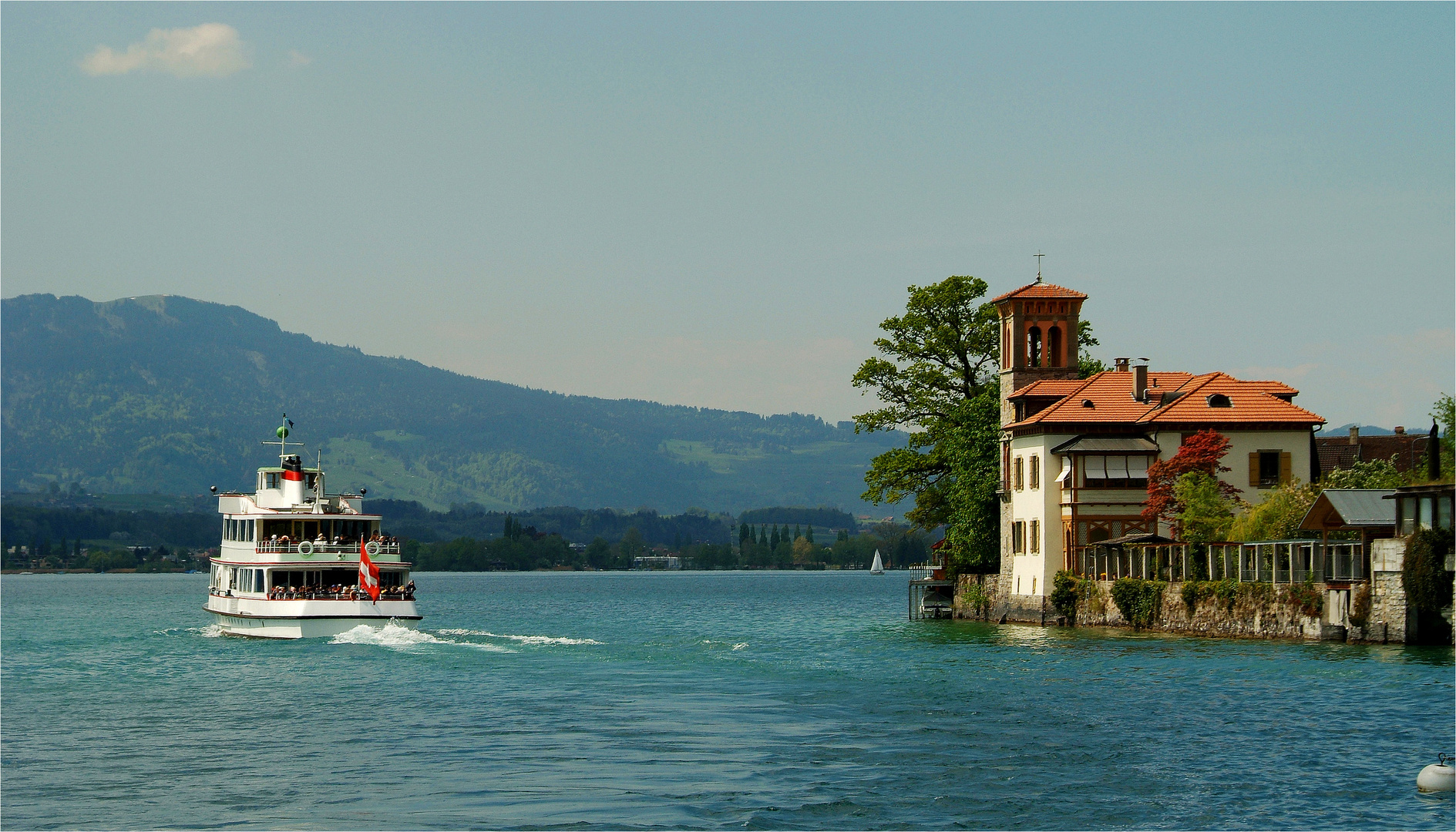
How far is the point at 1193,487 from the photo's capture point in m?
63.7

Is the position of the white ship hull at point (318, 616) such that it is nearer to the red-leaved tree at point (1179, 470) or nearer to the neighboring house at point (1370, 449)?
the red-leaved tree at point (1179, 470)

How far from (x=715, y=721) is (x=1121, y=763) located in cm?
1047

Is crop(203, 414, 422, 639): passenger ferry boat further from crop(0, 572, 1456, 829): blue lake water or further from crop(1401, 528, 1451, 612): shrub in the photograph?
crop(1401, 528, 1451, 612): shrub

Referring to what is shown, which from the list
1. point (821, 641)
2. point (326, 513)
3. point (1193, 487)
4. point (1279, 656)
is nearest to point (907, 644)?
point (821, 641)

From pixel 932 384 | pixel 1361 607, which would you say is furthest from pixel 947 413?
pixel 1361 607

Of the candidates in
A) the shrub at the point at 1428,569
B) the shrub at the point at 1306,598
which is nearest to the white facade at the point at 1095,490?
the shrub at the point at 1306,598

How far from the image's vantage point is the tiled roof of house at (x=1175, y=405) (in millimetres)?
68500

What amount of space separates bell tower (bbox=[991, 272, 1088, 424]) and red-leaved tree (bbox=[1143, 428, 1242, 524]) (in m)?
8.57

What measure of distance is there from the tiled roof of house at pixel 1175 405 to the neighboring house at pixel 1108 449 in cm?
7

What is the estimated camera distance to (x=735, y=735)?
34625mm

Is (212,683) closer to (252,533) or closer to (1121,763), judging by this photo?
(252,533)

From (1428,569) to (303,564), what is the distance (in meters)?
40.9

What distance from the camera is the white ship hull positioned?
61688mm

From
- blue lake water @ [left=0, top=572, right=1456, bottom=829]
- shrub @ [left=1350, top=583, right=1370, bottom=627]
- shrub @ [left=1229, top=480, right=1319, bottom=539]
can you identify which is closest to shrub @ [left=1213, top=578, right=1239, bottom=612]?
blue lake water @ [left=0, top=572, right=1456, bottom=829]
